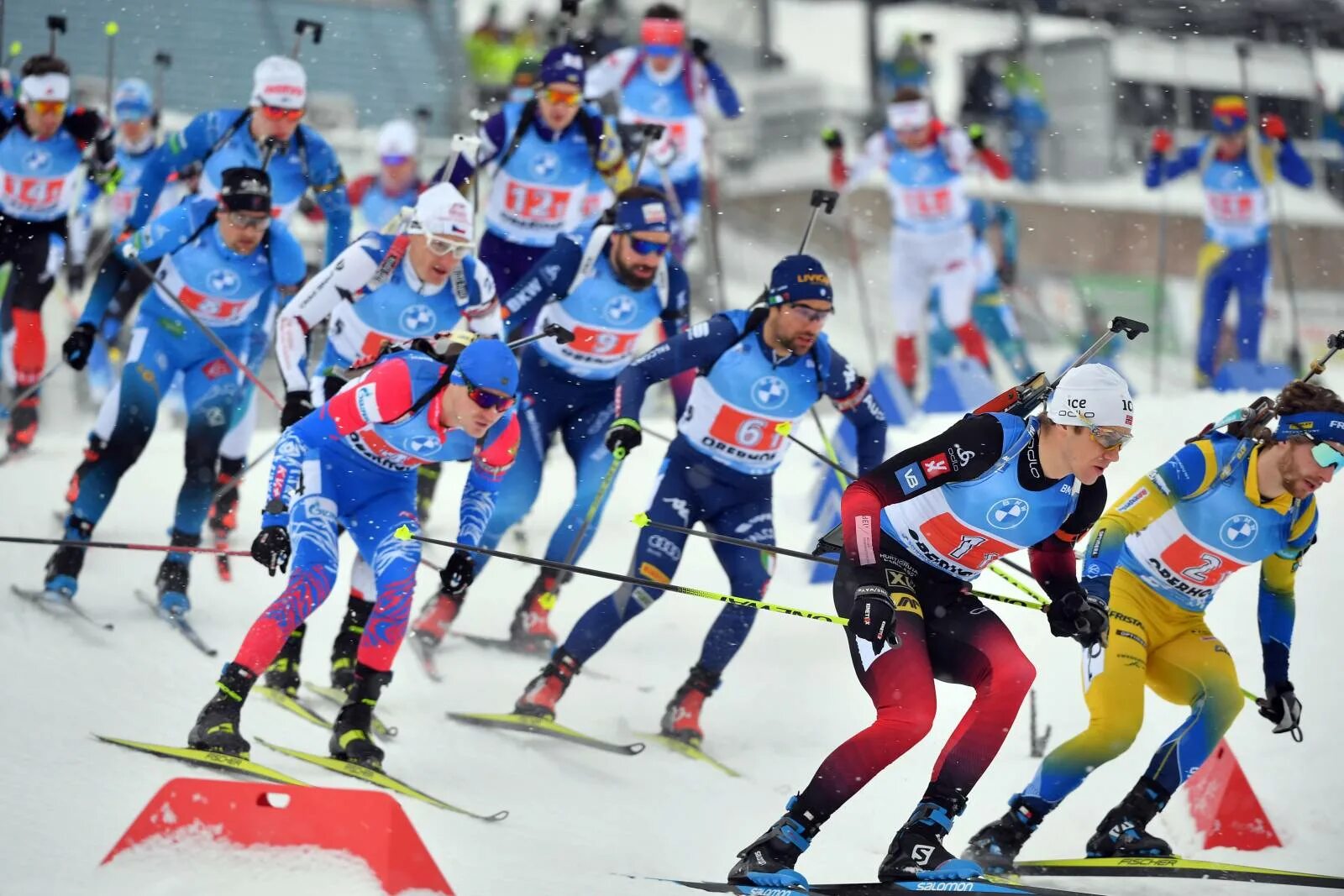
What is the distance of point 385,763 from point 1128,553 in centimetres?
272

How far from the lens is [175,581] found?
7.50 meters

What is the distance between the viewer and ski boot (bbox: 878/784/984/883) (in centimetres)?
480

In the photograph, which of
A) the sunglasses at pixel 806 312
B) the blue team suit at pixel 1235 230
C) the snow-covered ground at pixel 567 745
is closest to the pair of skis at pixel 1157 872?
the snow-covered ground at pixel 567 745

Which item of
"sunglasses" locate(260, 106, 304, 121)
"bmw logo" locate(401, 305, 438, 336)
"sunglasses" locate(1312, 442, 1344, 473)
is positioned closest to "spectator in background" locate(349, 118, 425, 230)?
"sunglasses" locate(260, 106, 304, 121)

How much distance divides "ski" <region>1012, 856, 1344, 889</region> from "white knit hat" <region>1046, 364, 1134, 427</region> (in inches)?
58.8

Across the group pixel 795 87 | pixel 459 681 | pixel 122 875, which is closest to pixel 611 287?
pixel 459 681

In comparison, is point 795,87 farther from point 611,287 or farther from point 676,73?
point 611,287

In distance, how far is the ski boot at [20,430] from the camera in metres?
10.2

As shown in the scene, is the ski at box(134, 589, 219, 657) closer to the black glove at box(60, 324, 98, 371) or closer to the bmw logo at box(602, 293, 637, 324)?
the black glove at box(60, 324, 98, 371)

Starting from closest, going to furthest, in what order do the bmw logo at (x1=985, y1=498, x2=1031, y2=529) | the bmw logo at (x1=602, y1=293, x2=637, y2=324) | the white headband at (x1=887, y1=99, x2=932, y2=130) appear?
the bmw logo at (x1=985, y1=498, x2=1031, y2=529)
the bmw logo at (x1=602, y1=293, x2=637, y2=324)
the white headband at (x1=887, y1=99, x2=932, y2=130)

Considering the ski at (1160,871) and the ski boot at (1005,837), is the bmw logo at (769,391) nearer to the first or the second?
the ski boot at (1005,837)

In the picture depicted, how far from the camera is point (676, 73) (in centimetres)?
1159

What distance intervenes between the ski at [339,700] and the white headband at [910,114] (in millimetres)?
6593

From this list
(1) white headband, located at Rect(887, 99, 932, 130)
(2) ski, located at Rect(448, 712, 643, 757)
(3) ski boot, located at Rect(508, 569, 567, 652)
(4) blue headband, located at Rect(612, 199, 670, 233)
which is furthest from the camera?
(1) white headband, located at Rect(887, 99, 932, 130)
